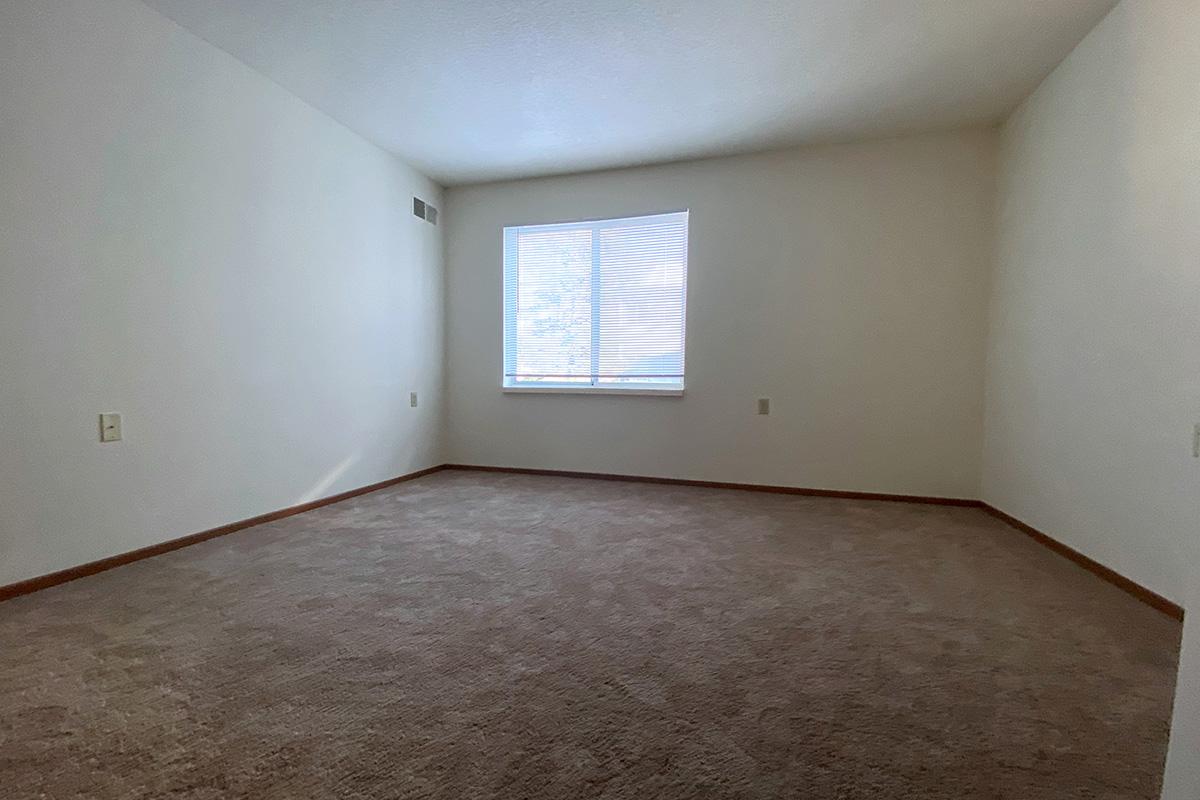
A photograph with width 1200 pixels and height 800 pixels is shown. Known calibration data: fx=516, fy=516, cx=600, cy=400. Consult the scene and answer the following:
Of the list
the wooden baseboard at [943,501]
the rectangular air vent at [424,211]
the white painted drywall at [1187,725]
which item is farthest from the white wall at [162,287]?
the white painted drywall at [1187,725]

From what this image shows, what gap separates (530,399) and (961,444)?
10.7ft

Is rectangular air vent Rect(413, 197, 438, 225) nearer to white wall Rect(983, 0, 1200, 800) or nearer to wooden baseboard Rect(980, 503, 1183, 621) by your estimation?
white wall Rect(983, 0, 1200, 800)

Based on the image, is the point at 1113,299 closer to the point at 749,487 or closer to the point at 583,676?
the point at 749,487

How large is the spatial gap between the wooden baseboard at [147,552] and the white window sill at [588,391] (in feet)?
5.02

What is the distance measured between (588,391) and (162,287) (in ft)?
9.09

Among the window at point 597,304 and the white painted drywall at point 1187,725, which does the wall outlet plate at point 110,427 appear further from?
the white painted drywall at point 1187,725

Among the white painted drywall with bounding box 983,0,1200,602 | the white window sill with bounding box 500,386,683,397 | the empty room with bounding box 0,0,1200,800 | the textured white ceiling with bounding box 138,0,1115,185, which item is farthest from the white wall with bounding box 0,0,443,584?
the white painted drywall with bounding box 983,0,1200,602

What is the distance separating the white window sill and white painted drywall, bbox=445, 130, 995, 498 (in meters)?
0.06

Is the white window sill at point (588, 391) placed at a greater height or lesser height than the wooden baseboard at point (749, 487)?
greater

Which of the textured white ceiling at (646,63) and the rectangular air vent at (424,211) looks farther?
the rectangular air vent at (424,211)

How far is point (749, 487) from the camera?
393 centimetres

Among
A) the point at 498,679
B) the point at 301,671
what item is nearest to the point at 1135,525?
the point at 498,679

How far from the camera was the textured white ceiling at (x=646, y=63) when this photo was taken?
7.63 ft

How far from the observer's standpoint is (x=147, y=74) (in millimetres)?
2338
